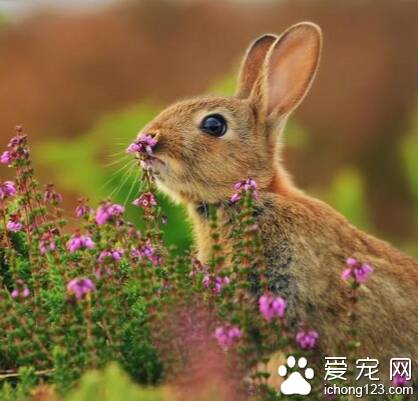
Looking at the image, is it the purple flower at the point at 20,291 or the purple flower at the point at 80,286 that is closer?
the purple flower at the point at 80,286

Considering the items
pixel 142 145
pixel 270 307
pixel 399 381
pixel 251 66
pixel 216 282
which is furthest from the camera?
pixel 251 66

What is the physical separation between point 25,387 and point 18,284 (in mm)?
472

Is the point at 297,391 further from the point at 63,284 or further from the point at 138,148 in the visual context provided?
the point at 138,148

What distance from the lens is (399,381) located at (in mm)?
4707

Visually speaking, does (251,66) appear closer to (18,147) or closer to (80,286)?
(18,147)

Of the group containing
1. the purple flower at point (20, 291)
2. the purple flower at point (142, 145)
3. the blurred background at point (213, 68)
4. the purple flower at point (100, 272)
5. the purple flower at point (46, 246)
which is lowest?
the purple flower at point (20, 291)

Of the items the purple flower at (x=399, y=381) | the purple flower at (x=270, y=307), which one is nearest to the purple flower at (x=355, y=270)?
the purple flower at (x=270, y=307)

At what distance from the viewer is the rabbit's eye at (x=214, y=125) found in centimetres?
557

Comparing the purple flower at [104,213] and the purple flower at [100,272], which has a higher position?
the purple flower at [104,213]

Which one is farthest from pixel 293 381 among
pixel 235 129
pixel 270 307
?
pixel 235 129

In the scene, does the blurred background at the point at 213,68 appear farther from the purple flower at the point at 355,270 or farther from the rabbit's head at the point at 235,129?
the purple flower at the point at 355,270

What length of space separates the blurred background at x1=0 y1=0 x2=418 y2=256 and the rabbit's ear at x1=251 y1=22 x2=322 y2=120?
39.0 ft

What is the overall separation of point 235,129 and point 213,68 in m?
15.9

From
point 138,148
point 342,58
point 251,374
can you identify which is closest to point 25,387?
point 251,374
